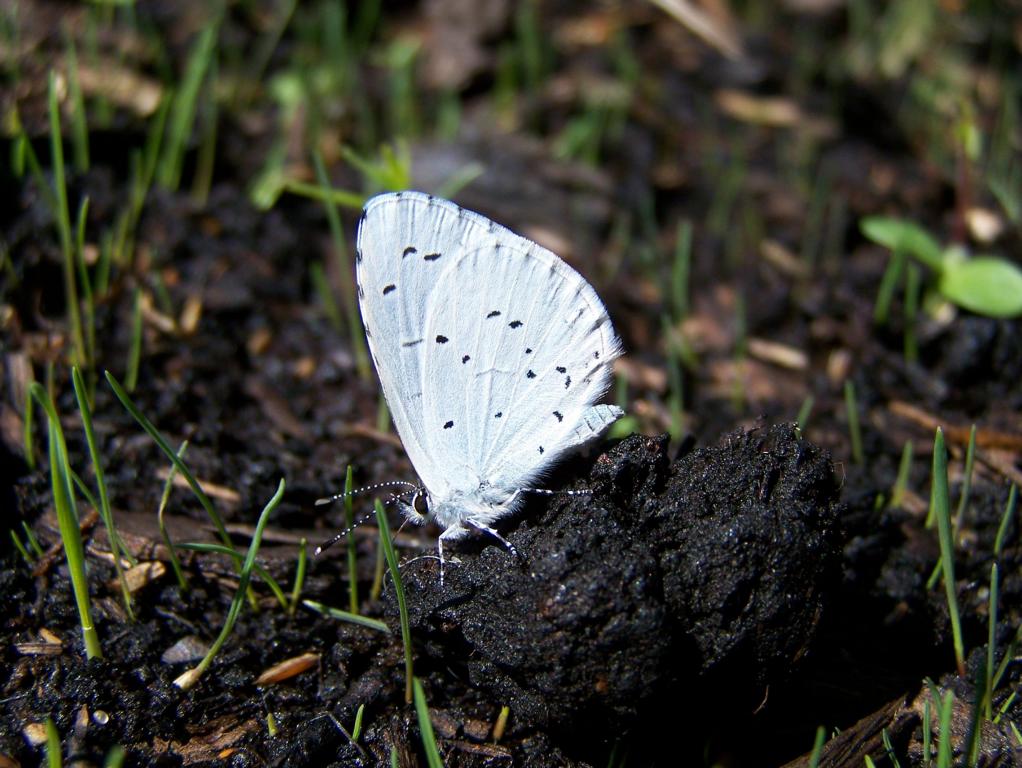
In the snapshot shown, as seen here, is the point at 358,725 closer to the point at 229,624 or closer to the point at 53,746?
the point at 229,624

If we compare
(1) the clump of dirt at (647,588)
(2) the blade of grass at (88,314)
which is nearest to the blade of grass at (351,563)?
(1) the clump of dirt at (647,588)

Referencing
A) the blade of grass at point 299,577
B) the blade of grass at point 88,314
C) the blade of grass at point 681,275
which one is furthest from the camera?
the blade of grass at point 681,275

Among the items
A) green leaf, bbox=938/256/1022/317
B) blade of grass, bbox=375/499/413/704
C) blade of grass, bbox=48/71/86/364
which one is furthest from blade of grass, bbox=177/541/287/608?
green leaf, bbox=938/256/1022/317

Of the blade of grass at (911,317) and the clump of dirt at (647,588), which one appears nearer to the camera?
the clump of dirt at (647,588)

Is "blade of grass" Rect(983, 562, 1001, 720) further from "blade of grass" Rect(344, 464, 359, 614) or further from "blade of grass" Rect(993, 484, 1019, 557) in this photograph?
"blade of grass" Rect(344, 464, 359, 614)

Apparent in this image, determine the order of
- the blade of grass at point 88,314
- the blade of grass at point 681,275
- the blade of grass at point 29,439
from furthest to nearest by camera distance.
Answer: the blade of grass at point 681,275, the blade of grass at point 88,314, the blade of grass at point 29,439

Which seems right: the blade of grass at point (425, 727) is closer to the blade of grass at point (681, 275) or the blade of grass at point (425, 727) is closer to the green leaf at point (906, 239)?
the blade of grass at point (681, 275)

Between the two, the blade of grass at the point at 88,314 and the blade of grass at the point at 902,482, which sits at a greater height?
the blade of grass at the point at 88,314

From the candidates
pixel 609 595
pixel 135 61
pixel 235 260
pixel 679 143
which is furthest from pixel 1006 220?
pixel 135 61
